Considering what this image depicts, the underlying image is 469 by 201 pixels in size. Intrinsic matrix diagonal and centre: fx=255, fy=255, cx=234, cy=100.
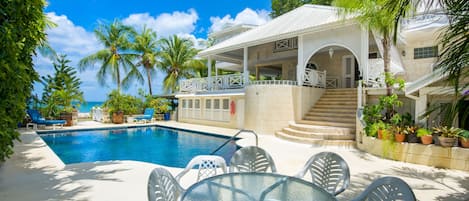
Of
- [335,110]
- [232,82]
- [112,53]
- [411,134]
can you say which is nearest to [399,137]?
[411,134]

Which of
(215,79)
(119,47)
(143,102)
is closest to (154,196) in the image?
(215,79)

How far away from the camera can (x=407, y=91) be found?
7.96 metres

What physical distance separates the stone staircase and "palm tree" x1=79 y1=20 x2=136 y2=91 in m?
17.8

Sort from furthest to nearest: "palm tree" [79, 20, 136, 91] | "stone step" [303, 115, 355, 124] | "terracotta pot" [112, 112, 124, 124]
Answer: "palm tree" [79, 20, 136, 91], "terracotta pot" [112, 112, 124, 124], "stone step" [303, 115, 355, 124]

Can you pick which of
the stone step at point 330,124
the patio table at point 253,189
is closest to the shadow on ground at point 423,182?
the patio table at point 253,189

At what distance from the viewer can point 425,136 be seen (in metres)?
6.71

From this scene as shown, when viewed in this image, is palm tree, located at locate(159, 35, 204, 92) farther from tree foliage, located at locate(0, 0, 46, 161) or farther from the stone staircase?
tree foliage, located at locate(0, 0, 46, 161)

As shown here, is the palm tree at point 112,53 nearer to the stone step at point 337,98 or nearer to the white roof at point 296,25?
the white roof at point 296,25

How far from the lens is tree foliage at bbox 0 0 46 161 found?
14.8ft

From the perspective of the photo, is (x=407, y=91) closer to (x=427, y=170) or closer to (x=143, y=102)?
(x=427, y=170)

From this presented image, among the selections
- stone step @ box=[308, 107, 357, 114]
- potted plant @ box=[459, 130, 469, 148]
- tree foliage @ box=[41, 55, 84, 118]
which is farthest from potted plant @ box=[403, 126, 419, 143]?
tree foliage @ box=[41, 55, 84, 118]

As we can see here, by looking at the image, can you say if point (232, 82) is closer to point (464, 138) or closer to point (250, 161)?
point (464, 138)

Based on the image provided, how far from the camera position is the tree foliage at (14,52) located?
451cm

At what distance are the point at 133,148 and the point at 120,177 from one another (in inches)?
216
